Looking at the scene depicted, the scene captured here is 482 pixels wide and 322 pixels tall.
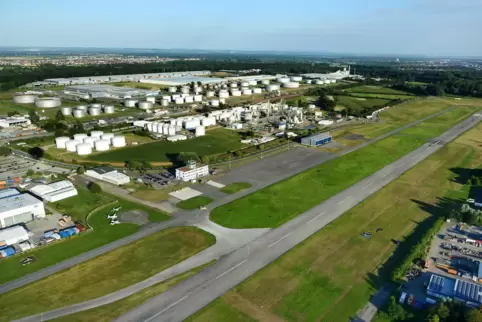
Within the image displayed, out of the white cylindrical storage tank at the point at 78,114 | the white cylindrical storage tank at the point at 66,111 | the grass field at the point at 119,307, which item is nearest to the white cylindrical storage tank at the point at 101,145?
the white cylindrical storage tank at the point at 78,114

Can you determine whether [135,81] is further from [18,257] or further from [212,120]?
[18,257]

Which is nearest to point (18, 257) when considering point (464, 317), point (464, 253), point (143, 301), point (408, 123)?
point (143, 301)

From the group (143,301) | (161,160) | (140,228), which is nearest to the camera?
(143,301)

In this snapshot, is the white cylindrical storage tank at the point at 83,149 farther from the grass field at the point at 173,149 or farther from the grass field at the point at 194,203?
the grass field at the point at 194,203

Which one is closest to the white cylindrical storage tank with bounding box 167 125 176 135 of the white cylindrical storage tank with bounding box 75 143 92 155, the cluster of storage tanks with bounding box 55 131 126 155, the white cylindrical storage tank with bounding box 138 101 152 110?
the cluster of storage tanks with bounding box 55 131 126 155

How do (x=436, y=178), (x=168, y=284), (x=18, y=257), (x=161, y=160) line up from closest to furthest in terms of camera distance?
(x=168, y=284) → (x=18, y=257) → (x=436, y=178) → (x=161, y=160)
